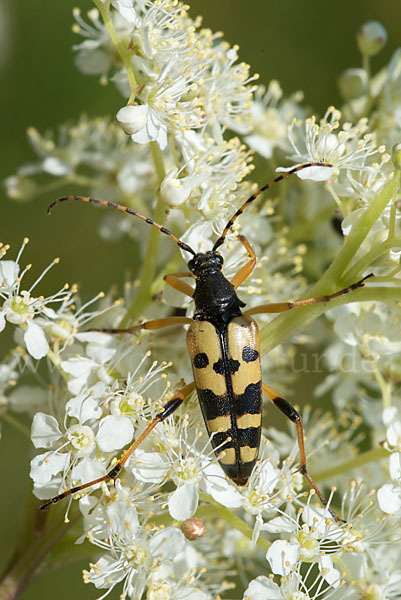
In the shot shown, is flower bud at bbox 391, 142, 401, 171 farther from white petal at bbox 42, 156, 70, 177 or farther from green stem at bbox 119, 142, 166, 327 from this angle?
white petal at bbox 42, 156, 70, 177

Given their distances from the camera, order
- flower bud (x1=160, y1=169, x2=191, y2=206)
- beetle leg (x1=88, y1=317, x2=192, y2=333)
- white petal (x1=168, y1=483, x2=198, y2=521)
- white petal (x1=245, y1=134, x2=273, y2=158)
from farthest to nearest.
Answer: white petal (x1=245, y1=134, x2=273, y2=158) → beetle leg (x1=88, y1=317, x2=192, y2=333) → flower bud (x1=160, y1=169, x2=191, y2=206) → white petal (x1=168, y1=483, x2=198, y2=521)

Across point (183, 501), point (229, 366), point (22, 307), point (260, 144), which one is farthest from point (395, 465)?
point (260, 144)

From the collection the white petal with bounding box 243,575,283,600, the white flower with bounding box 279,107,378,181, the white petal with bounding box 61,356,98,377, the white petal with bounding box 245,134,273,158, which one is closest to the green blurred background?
the white petal with bounding box 245,134,273,158

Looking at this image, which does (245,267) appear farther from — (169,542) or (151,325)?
(169,542)

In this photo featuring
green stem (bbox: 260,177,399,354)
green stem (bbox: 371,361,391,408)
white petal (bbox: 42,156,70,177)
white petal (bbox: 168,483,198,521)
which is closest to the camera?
white petal (bbox: 168,483,198,521)

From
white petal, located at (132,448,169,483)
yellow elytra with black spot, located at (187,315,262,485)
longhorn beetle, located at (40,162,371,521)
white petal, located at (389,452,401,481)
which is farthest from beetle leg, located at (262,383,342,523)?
white petal, located at (132,448,169,483)

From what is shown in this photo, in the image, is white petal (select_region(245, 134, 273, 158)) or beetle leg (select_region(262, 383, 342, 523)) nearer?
beetle leg (select_region(262, 383, 342, 523))

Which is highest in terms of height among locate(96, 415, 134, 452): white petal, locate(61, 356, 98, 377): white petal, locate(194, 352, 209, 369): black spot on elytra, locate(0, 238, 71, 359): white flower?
locate(0, 238, 71, 359): white flower

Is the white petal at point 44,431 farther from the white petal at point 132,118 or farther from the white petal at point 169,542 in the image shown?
the white petal at point 132,118

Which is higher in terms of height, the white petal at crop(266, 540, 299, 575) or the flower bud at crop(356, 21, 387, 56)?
the flower bud at crop(356, 21, 387, 56)
